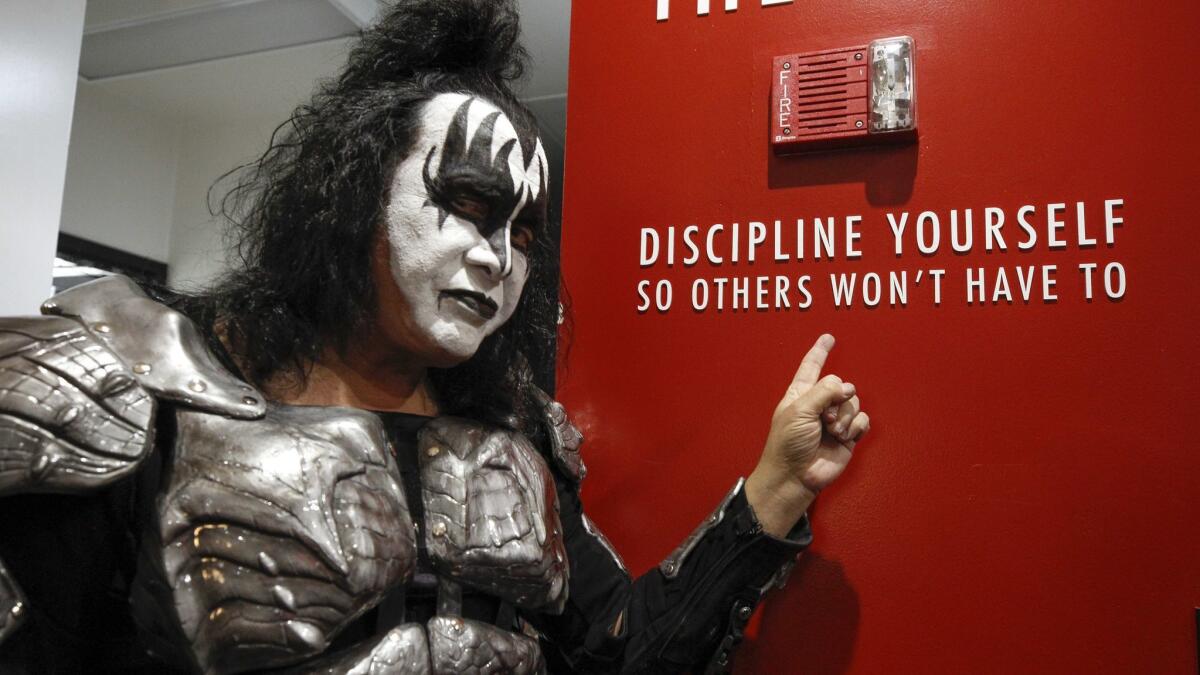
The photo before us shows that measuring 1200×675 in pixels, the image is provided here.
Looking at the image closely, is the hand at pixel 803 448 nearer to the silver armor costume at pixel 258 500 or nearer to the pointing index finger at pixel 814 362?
the pointing index finger at pixel 814 362

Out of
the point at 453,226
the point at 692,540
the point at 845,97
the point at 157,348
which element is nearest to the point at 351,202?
the point at 453,226

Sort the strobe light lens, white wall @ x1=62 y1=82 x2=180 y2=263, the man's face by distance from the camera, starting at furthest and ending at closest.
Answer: white wall @ x1=62 y1=82 x2=180 y2=263 → the strobe light lens → the man's face

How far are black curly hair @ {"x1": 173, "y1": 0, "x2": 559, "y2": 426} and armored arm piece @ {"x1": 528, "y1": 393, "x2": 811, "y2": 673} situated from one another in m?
0.23

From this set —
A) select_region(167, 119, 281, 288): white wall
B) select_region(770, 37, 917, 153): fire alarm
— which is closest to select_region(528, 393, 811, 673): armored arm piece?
select_region(770, 37, 917, 153): fire alarm

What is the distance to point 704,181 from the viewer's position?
161 cm

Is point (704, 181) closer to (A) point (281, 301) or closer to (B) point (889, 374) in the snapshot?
(B) point (889, 374)

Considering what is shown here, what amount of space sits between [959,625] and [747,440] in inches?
16.1

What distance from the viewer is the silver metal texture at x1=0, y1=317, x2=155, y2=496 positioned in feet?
2.94

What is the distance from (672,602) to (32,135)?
5.12ft

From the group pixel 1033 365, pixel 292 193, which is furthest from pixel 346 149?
pixel 1033 365

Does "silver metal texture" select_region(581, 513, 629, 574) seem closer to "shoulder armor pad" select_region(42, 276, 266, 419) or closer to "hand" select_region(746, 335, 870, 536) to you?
"hand" select_region(746, 335, 870, 536)

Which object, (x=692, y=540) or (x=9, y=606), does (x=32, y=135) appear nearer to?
(x=9, y=606)

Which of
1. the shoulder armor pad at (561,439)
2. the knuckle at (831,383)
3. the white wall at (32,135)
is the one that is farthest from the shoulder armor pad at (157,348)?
the white wall at (32,135)

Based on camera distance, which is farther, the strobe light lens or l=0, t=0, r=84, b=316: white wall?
l=0, t=0, r=84, b=316: white wall
